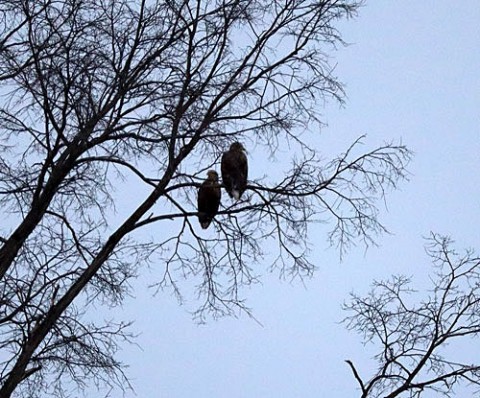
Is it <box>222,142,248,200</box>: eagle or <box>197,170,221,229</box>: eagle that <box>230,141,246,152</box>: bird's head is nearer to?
<box>222,142,248,200</box>: eagle

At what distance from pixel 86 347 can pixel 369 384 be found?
2.32 meters

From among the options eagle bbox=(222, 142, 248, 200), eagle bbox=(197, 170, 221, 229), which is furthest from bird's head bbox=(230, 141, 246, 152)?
eagle bbox=(197, 170, 221, 229)

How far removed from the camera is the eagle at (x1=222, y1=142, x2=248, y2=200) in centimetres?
812

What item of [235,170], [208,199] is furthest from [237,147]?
[208,199]

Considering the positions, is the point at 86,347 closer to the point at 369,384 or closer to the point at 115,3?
the point at 369,384

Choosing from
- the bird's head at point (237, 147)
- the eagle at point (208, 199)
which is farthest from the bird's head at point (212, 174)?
the bird's head at point (237, 147)

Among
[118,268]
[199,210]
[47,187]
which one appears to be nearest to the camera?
[47,187]

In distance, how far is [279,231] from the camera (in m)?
7.57

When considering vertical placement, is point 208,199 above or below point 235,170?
below

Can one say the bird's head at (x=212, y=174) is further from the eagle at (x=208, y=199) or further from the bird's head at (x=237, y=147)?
the bird's head at (x=237, y=147)

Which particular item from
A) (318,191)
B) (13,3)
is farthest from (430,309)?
(13,3)

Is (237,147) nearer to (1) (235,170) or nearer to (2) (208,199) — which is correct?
(1) (235,170)

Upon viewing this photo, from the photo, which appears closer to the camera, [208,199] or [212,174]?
[208,199]

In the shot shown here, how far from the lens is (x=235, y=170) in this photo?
8.16 meters
